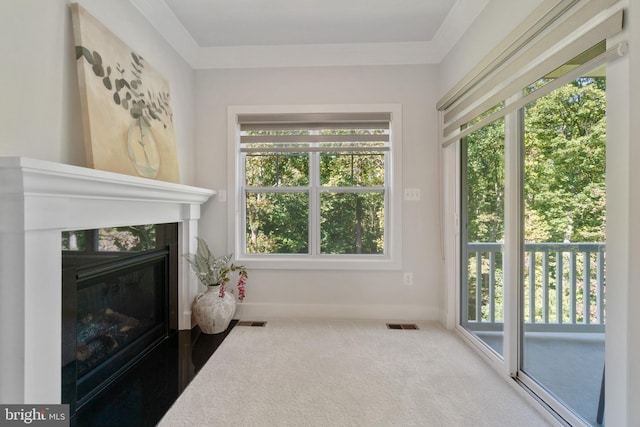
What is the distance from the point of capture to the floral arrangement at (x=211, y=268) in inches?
95.2

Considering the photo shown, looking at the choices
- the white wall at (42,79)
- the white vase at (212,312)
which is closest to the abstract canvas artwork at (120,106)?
the white wall at (42,79)

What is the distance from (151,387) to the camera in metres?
Result: 1.65

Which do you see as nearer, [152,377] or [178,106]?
[152,377]

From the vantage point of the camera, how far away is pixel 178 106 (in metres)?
2.44

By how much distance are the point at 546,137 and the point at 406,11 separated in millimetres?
1394

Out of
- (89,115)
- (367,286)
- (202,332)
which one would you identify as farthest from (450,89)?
(202,332)

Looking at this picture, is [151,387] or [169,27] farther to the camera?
[169,27]

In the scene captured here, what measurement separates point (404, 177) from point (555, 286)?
1.45m

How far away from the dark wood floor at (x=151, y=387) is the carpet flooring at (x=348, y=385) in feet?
0.25

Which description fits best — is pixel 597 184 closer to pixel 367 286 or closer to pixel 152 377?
pixel 367 286

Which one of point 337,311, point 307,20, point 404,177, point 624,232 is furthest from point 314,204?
point 624,232

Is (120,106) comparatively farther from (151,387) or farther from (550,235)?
(550,235)

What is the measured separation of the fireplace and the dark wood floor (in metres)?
0.06

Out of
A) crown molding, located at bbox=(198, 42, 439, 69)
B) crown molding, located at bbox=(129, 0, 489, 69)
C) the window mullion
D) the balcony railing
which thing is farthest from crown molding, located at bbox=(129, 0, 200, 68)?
the balcony railing
